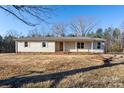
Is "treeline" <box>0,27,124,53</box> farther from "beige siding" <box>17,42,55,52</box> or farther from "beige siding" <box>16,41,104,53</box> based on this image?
"beige siding" <box>17,42,55,52</box>

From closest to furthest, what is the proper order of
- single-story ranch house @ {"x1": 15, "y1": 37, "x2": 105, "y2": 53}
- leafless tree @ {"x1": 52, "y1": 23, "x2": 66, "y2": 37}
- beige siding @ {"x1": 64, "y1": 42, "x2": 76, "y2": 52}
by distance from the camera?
single-story ranch house @ {"x1": 15, "y1": 37, "x2": 105, "y2": 53} → beige siding @ {"x1": 64, "y1": 42, "x2": 76, "y2": 52} → leafless tree @ {"x1": 52, "y1": 23, "x2": 66, "y2": 37}

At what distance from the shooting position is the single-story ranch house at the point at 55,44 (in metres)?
26.0

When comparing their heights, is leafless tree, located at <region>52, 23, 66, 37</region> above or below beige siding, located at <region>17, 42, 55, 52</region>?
above

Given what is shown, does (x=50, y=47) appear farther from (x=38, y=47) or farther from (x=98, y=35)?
(x=98, y=35)

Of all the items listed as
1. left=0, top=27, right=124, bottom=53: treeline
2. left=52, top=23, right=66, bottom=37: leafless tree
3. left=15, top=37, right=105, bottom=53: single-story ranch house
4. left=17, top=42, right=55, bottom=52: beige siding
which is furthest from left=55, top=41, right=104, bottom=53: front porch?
Result: left=52, top=23, right=66, bottom=37: leafless tree

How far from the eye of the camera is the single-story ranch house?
2597 centimetres

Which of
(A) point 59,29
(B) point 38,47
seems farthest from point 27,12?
(A) point 59,29

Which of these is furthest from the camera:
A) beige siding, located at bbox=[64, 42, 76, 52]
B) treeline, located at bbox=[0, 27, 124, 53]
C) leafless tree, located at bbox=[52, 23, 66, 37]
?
treeline, located at bbox=[0, 27, 124, 53]

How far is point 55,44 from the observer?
87.2ft

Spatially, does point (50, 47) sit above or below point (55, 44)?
below

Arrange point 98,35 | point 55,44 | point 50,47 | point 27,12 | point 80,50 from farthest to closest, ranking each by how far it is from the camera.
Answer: point 98,35
point 55,44
point 50,47
point 80,50
point 27,12

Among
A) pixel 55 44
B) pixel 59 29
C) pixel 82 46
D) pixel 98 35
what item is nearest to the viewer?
pixel 82 46

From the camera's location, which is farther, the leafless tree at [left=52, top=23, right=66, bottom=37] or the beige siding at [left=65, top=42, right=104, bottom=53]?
the leafless tree at [left=52, top=23, right=66, bottom=37]
